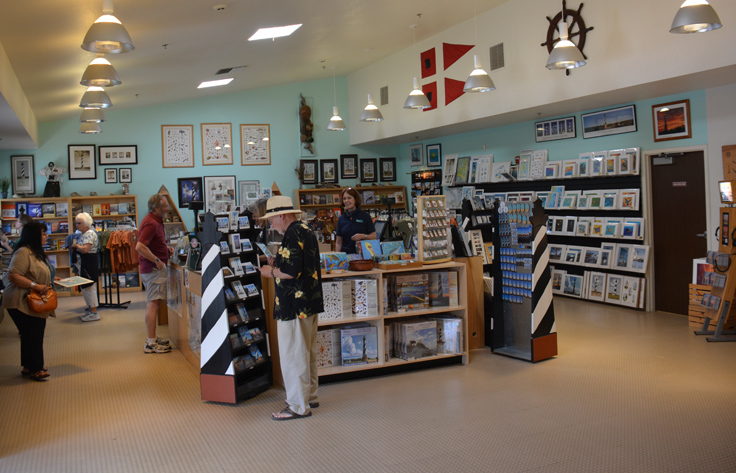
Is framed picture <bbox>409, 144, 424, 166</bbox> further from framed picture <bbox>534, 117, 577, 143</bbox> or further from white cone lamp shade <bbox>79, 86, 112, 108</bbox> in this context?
white cone lamp shade <bbox>79, 86, 112, 108</bbox>

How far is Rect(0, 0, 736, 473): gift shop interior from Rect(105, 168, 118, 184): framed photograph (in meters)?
0.02

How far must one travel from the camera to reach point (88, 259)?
9766mm

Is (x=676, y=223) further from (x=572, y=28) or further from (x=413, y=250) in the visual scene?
(x=413, y=250)

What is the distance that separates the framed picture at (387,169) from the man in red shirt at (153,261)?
8604 mm

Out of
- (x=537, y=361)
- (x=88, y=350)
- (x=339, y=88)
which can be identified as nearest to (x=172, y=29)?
(x=88, y=350)

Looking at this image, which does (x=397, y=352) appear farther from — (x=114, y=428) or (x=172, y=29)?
(x=172, y=29)

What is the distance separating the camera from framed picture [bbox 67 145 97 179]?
13.0 m

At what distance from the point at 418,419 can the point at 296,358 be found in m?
1.04

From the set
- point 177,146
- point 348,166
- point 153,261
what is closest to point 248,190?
point 177,146

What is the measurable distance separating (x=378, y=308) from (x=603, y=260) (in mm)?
4860

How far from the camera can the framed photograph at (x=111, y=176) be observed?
1327 cm

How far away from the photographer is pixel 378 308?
600 centimetres

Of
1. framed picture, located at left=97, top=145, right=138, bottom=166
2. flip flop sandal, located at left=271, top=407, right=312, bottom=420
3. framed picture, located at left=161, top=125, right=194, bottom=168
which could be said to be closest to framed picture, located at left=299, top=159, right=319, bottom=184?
framed picture, located at left=161, top=125, right=194, bottom=168

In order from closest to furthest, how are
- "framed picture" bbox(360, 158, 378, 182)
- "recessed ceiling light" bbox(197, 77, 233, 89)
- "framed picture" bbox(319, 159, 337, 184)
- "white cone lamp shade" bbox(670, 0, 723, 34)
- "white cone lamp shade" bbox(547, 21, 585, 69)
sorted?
"white cone lamp shade" bbox(670, 0, 723, 34) → "white cone lamp shade" bbox(547, 21, 585, 69) → "recessed ceiling light" bbox(197, 77, 233, 89) → "framed picture" bbox(319, 159, 337, 184) → "framed picture" bbox(360, 158, 378, 182)
